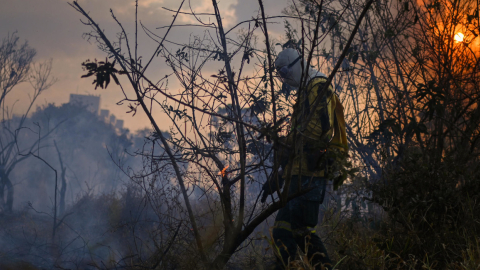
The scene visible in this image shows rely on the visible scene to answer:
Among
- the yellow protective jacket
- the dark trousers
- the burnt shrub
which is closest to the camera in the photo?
the yellow protective jacket

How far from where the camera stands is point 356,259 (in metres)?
2.21

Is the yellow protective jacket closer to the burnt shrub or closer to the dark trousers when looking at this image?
the dark trousers

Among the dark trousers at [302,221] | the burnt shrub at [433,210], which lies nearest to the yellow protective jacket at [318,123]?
the dark trousers at [302,221]

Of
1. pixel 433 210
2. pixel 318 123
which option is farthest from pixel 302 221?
pixel 433 210

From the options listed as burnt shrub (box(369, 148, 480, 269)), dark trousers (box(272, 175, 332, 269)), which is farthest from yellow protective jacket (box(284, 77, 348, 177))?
burnt shrub (box(369, 148, 480, 269))

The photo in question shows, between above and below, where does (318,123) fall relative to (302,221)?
above

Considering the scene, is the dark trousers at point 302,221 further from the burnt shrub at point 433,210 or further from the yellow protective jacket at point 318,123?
the burnt shrub at point 433,210

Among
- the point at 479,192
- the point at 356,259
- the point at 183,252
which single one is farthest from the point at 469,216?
the point at 183,252

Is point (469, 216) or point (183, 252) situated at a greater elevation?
point (469, 216)

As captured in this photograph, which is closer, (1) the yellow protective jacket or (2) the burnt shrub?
(1) the yellow protective jacket

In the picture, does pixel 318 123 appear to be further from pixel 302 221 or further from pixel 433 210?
pixel 433 210

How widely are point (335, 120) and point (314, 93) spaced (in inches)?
Answer: 14.7

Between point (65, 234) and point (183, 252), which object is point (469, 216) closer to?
point (183, 252)

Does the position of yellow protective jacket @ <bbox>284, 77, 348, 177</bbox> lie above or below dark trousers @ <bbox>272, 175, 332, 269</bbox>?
above
